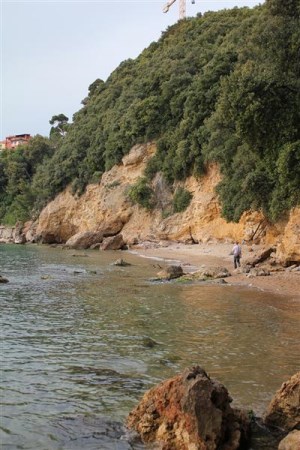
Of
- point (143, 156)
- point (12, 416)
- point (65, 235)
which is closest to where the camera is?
point (12, 416)

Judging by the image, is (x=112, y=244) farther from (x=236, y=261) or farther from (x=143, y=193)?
(x=236, y=261)

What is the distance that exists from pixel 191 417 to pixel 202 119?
147ft

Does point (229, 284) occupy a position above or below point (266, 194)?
below

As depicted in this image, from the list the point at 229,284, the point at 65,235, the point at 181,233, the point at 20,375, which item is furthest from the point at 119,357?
the point at 65,235

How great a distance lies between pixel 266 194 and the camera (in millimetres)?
32375

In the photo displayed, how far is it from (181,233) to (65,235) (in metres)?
26.1

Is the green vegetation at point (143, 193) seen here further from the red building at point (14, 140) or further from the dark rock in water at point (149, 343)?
the red building at point (14, 140)

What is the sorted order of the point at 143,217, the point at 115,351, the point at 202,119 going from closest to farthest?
the point at 115,351 < the point at 202,119 < the point at 143,217

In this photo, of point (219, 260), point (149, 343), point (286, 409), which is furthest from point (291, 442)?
point (219, 260)

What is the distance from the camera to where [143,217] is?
56312 mm

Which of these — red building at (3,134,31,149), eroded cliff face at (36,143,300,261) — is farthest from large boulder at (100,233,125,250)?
red building at (3,134,31,149)

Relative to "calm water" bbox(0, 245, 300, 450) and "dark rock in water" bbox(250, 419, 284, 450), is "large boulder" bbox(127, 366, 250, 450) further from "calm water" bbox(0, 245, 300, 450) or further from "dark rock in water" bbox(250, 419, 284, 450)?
"calm water" bbox(0, 245, 300, 450)

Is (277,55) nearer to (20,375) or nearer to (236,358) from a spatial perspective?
(236,358)

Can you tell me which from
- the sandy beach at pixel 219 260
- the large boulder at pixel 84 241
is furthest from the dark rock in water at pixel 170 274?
the large boulder at pixel 84 241
